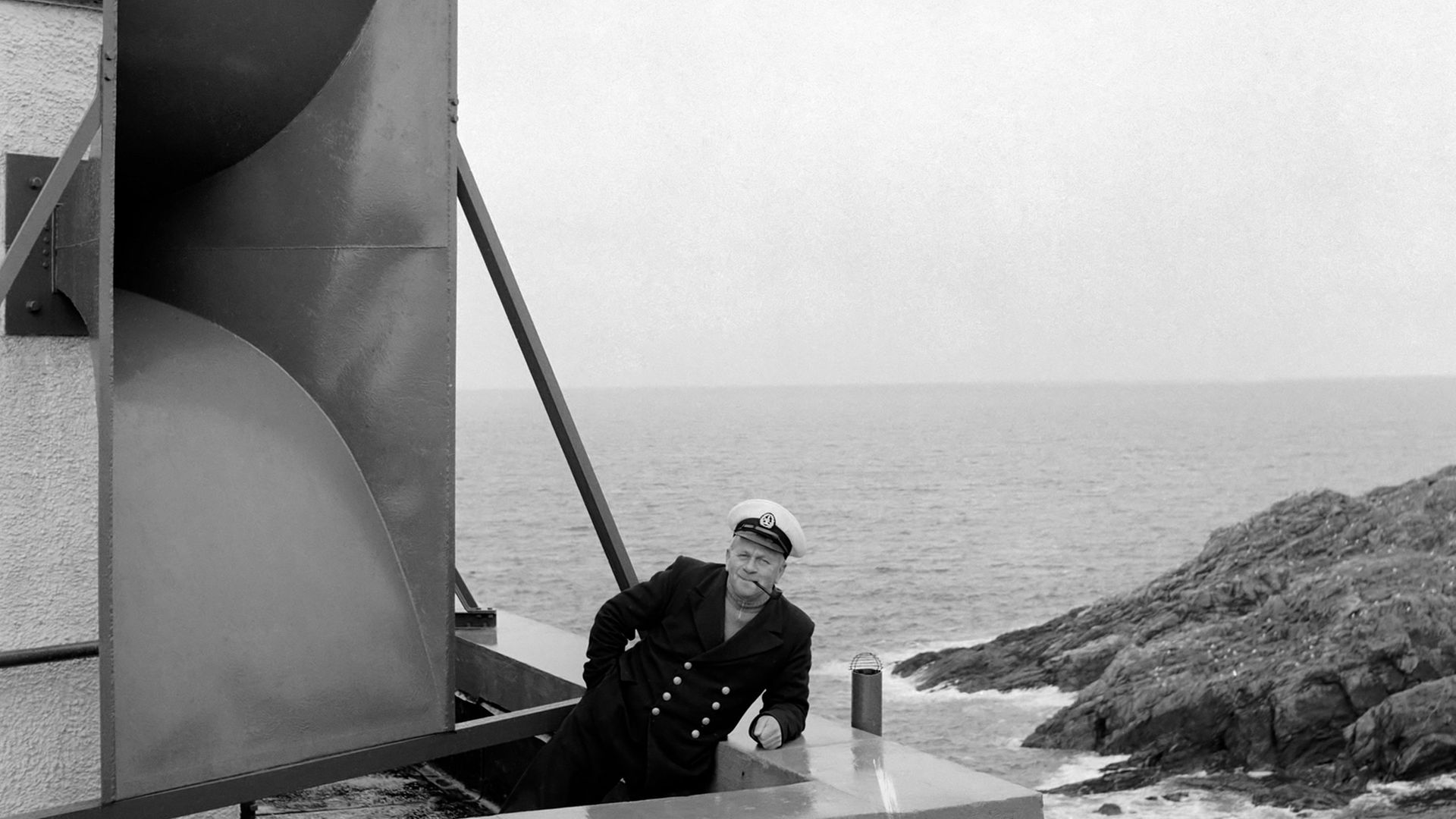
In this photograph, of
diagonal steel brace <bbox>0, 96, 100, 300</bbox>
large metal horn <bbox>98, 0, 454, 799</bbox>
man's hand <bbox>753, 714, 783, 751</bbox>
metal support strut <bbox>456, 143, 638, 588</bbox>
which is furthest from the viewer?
metal support strut <bbox>456, 143, 638, 588</bbox>

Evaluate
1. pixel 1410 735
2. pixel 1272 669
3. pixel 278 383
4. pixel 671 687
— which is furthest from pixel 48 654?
pixel 1272 669

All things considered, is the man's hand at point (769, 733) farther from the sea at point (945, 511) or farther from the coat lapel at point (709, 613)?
the sea at point (945, 511)

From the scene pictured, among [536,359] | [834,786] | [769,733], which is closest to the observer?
[834,786]

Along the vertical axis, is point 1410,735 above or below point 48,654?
below

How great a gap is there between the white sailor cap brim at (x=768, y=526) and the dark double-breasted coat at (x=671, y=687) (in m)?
0.19

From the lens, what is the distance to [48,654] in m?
3.55

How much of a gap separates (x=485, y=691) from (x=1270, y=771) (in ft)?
112

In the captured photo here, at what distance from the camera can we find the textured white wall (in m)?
3.50

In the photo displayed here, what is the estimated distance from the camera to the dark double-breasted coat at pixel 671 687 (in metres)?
4.02

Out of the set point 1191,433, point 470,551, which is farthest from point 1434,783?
point 1191,433

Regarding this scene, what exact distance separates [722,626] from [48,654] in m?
1.81

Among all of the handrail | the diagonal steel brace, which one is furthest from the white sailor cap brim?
the diagonal steel brace

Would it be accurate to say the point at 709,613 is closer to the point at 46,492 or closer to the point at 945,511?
the point at 46,492

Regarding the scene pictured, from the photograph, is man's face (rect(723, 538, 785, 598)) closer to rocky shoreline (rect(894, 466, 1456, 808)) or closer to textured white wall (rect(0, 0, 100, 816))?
textured white wall (rect(0, 0, 100, 816))
